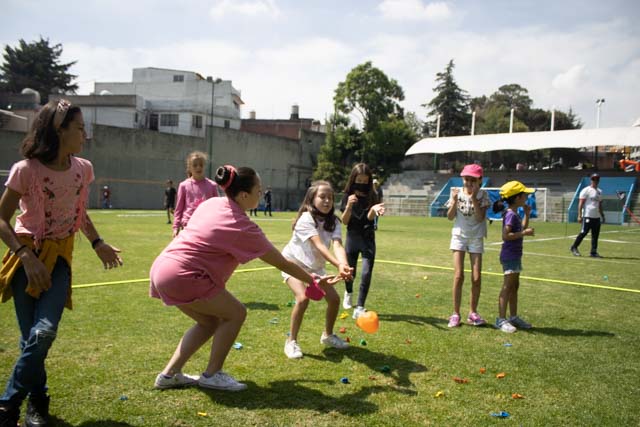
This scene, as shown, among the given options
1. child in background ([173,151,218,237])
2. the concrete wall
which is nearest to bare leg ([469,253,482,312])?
child in background ([173,151,218,237])

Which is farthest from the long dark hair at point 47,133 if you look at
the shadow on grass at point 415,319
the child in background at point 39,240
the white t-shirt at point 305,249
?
the shadow on grass at point 415,319

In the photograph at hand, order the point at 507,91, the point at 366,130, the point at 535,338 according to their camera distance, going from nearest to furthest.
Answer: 1. the point at 535,338
2. the point at 366,130
3. the point at 507,91

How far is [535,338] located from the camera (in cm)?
607

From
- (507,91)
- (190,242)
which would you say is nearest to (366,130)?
(507,91)

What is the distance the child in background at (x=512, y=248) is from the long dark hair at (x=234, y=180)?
3657 millimetres

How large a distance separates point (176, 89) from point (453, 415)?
60422mm

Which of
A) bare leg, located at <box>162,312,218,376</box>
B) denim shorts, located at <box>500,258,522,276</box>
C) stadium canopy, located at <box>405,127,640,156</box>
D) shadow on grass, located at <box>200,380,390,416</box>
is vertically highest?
stadium canopy, located at <box>405,127,640,156</box>

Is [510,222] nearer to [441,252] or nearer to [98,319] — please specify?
[98,319]

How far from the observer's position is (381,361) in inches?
201

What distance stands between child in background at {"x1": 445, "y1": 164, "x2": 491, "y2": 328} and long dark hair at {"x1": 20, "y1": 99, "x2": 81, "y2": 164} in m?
4.56

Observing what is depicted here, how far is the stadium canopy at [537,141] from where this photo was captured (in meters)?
43.9

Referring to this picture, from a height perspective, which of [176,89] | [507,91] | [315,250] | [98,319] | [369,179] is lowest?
[98,319]

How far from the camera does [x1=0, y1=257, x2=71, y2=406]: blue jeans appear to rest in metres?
3.18

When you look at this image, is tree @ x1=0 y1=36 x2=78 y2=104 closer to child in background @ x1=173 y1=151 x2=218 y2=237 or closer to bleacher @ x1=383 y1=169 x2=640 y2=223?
bleacher @ x1=383 y1=169 x2=640 y2=223
